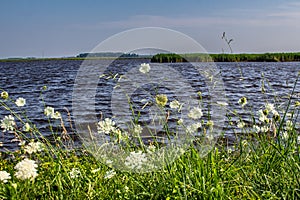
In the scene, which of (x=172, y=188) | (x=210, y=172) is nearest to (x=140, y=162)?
(x=172, y=188)

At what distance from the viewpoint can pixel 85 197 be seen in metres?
3.47

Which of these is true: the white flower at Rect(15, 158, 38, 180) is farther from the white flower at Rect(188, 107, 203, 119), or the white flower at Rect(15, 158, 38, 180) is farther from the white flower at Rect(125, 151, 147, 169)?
the white flower at Rect(188, 107, 203, 119)

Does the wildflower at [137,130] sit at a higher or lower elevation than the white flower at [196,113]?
lower

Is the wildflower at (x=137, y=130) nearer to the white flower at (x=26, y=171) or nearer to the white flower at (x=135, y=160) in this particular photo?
the white flower at (x=135, y=160)

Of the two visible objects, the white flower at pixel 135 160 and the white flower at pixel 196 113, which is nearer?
the white flower at pixel 135 160

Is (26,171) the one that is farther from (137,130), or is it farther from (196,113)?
(196,113)

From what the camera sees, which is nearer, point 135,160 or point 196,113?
point 135,160

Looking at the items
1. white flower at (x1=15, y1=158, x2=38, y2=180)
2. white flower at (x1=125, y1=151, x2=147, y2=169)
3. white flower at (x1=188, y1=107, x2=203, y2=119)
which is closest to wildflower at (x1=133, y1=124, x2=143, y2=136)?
white flower at (x1=188, y1=107, x2=203, y2=119)

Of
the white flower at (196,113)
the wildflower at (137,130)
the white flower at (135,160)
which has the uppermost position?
the white flower at (196,113)

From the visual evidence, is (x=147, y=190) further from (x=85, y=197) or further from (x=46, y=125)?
(x=46, y=125)

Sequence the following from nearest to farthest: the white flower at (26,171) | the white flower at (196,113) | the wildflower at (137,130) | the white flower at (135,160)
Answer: the white flower at (26,171)
the white flower at (135,160)
the white flower at (196,113)
the wildflower at (137,130)

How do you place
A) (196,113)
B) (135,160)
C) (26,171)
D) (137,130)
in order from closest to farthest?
(26,171) < (135,160) < (196,113) < (137,130)

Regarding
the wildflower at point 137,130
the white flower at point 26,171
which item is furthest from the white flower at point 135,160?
the white flower at point 26,171

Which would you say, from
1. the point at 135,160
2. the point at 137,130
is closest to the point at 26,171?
the point at 135,160
